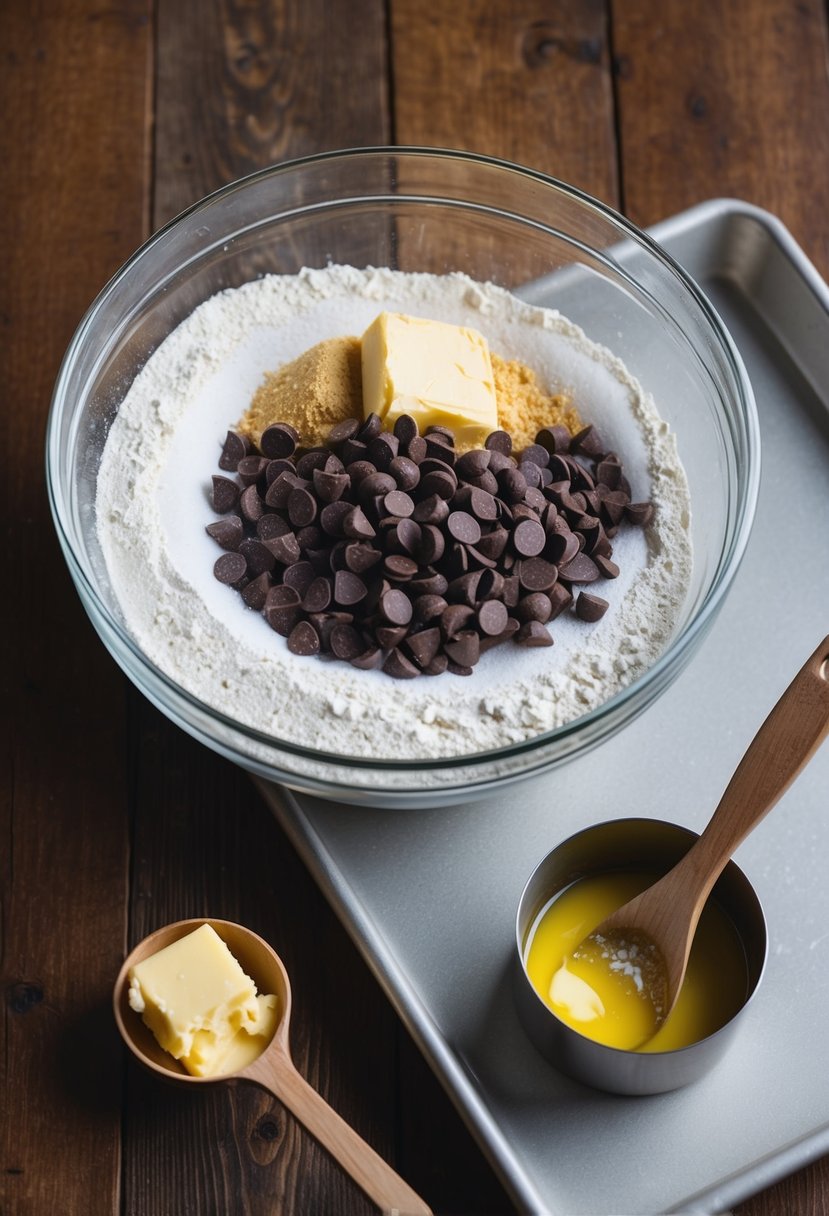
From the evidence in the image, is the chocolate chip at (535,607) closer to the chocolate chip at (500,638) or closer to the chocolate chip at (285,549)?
the chocolate chip at (500,638)

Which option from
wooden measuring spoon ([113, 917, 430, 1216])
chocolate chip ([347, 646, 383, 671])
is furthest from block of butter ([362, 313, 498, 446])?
wooden measuring spoon ([113, 917, 430, 1216])

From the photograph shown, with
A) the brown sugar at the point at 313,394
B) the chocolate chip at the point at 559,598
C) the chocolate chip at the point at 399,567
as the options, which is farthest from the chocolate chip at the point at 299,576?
the chocolate chip at the point at 559,598

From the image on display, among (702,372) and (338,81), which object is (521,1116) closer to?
(702,372)

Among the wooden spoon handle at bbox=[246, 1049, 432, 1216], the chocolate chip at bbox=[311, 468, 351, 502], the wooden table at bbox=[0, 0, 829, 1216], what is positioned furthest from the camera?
the chocolate chip at bbox=[311, 468, 351, 502]

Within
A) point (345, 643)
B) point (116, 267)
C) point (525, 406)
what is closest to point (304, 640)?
point (345, 643)

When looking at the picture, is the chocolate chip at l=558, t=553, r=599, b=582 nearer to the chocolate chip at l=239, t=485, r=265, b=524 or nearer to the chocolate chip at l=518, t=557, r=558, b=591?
the chocolate chip at l=518, t=557, r=558, b=591

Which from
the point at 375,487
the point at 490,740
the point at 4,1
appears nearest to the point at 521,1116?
the point at 490,740

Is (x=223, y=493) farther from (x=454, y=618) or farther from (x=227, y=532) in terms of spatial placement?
(x=454, y=618)
